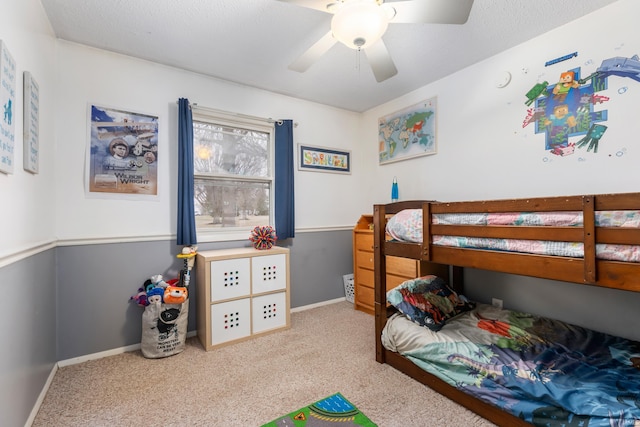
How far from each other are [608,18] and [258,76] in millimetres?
2660

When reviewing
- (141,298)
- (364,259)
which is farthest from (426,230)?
(141,298)

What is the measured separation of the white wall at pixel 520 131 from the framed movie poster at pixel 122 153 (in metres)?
2.52

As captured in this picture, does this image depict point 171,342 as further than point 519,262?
Yes

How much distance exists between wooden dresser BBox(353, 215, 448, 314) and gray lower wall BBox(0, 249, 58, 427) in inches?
104

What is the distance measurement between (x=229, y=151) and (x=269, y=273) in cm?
131

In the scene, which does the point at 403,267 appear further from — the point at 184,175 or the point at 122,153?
the point at 122,153

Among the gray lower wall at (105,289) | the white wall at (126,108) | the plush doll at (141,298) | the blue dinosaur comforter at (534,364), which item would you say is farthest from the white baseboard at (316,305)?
the plush doll at (141,298)

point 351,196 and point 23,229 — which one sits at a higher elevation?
point 351,196

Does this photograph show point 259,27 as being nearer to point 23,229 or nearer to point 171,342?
point 23,229

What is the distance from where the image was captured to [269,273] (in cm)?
265

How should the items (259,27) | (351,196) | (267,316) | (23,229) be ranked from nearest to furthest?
(23,229) < (259,27) < (267,316) < (351,196)

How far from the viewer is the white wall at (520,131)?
1.83 metres

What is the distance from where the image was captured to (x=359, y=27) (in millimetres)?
1369

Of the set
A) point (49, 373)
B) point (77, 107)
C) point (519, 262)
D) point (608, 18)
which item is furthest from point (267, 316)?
point (608, 18)
